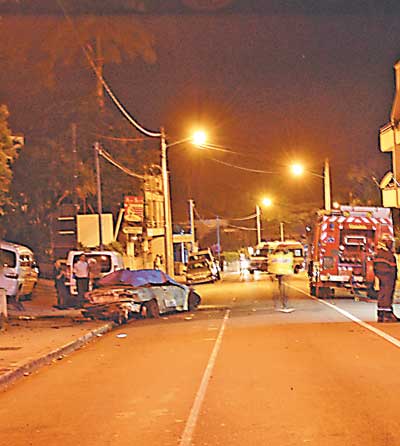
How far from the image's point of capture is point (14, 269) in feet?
83.9

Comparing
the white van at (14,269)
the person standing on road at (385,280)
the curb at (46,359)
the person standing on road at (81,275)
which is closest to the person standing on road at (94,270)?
the person standing on road at (81,275)

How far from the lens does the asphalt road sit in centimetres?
834

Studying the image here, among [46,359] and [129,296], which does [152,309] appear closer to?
[129,296]

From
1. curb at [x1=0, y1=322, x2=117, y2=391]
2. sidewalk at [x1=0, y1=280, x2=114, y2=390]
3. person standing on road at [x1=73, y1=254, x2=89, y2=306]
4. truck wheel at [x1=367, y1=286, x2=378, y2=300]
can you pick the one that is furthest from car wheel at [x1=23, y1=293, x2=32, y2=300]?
truck wheel at [x1=367, y1=286, x2=378, y2=300]

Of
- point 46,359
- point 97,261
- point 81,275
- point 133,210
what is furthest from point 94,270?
point 46,359

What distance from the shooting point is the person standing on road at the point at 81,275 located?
2761 centimetres

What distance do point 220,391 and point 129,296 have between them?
1146cm

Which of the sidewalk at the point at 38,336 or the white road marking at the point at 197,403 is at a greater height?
the sidewalk at the point at 38,336

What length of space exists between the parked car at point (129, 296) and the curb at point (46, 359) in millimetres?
1297

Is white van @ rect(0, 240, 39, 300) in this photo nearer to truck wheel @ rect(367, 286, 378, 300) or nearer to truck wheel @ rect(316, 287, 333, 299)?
truck wheel @ rect(316, 287, 333, 299)

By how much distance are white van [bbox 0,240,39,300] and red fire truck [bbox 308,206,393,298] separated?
31.7 ft

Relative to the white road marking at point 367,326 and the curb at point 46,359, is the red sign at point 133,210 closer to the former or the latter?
the white road marking at point 367,326

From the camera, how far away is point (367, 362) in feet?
42.3

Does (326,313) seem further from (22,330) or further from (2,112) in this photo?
(2,112)
